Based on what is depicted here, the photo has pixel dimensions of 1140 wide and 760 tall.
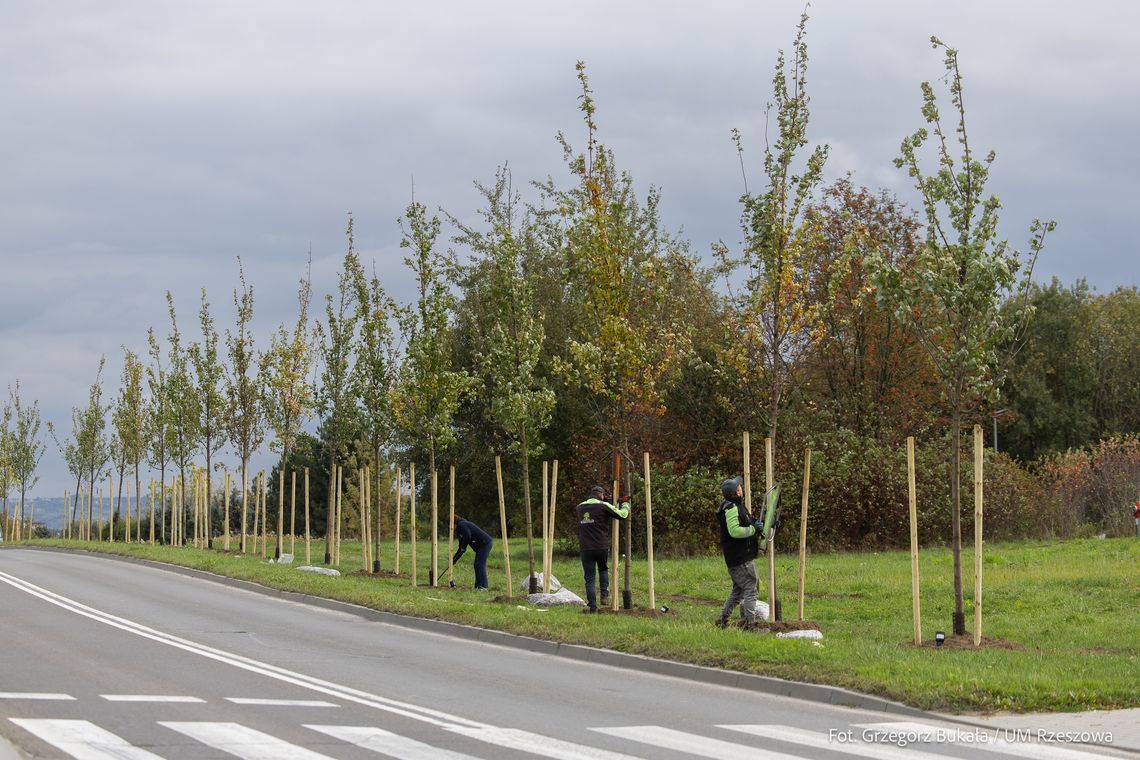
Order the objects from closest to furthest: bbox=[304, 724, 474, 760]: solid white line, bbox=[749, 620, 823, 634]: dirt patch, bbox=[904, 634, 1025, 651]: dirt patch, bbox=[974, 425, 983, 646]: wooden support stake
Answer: bbox=[304, 724, 474, 760]: solid white line
bbox=[974, 425, 983, 646]: wooden support stake
bbox=[904, 634, 1025, 651]: dirt patch
bbox=[749, 620, 823, 634]: dirt patch

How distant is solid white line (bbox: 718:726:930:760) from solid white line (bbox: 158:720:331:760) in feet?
11.0

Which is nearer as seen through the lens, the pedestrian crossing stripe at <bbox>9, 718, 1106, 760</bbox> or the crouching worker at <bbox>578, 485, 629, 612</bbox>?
the pedestrian crossing stripe at <bbox>9, 718, 1106, 760</bbox>

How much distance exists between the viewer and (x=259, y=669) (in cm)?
1316

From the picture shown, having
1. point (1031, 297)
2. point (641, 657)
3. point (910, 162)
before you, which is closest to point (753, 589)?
point (641, 657)

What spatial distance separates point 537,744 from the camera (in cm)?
903

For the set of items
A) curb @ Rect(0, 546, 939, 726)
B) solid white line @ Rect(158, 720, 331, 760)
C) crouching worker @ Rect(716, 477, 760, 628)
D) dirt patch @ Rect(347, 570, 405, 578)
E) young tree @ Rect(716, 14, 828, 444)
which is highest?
young tree @ Rect(716, 14, 828, 444)

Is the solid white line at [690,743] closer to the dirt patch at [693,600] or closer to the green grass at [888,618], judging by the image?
the green grass at [888,618]

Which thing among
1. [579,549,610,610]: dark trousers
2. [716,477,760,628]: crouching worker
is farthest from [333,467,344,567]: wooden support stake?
[716,477,760,628]: crouching worker

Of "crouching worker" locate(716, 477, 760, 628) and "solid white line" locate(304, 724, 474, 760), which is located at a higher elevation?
"crouching worker" locate(716, 477, 760, 628)

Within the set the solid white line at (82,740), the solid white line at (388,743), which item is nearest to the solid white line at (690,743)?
the solid white line at (388,743)

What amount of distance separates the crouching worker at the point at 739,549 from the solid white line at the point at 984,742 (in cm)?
513

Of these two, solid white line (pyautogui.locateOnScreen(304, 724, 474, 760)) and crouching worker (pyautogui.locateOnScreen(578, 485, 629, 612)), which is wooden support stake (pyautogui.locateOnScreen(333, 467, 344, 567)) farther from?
solid white line (pyautogui.locateOnScreen(304, 724, 474, 760))

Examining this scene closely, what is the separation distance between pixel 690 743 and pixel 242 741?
3.18 metres

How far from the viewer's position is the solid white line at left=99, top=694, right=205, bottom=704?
10.8 metres
